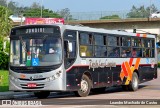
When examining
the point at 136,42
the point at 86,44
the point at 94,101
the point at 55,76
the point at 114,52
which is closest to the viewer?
the point at 94,101

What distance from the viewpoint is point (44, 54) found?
19297 mm

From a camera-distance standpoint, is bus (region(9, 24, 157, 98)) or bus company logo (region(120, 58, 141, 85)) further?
bus company logo (region(120, 58, 141, 85))

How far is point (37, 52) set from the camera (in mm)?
19375

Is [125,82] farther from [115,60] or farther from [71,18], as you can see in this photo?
[71,18]

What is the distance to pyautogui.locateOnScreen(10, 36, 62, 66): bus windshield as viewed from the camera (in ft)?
63.5

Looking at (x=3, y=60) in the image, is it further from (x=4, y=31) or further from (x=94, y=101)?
(x=94, y=101)

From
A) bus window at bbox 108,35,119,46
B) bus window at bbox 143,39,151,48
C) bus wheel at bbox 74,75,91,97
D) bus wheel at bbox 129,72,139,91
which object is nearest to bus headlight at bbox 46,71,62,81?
bus wheel at bbox 74,75,91,97

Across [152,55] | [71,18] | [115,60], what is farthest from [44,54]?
[71,18]

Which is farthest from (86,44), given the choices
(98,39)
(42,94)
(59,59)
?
(42,94)

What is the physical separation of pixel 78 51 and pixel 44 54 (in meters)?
1.72

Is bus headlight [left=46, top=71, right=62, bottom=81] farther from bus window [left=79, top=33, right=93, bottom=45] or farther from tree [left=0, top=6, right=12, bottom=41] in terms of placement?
tree [left=0, top=6, right=12, bottom=41]

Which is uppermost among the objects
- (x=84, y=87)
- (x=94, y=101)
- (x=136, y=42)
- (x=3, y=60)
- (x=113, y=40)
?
(x=113, y=40)

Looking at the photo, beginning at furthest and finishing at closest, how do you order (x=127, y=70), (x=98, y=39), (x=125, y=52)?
(x=127, y=70) < (x=125, y=52) < (x=98, y=39)

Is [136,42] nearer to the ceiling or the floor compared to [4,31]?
nearer to the ceiling
